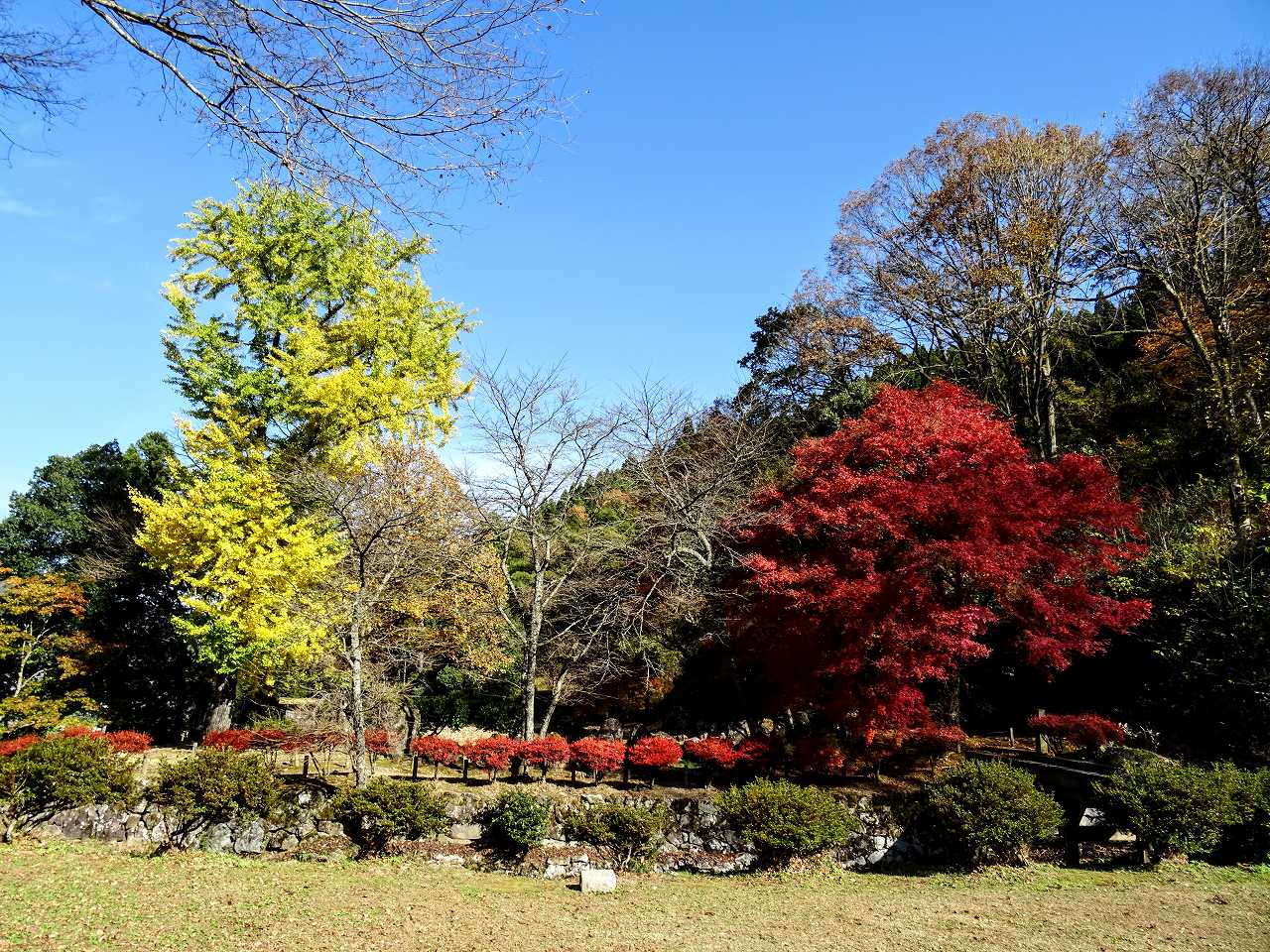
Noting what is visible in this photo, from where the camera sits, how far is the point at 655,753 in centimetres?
1092

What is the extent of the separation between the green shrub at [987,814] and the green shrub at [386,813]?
6.41 meters

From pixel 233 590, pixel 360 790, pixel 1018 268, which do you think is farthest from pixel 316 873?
pixel 1018 268

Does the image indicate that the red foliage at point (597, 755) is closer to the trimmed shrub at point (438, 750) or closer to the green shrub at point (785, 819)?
the trimmed shrub at point (438, 750)

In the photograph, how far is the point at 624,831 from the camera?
8969mm

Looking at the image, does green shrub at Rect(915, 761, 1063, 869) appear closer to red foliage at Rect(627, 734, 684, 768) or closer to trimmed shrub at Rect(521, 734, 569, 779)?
red foliage at Rect(627, 734, 684, 768)

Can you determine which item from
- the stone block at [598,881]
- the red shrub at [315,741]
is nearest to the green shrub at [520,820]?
the stone block at [598,881]

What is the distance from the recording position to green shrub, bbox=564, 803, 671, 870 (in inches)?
352

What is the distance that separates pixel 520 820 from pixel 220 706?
28.6ft

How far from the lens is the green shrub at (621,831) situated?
893cm

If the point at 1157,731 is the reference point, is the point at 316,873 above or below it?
below

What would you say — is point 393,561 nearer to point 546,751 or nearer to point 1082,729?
point 546,751

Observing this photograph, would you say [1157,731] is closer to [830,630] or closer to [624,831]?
[830,630]

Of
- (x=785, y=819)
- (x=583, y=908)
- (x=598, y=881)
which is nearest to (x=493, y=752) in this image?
(x=598, y=881)

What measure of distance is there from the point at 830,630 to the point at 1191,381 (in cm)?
1395
